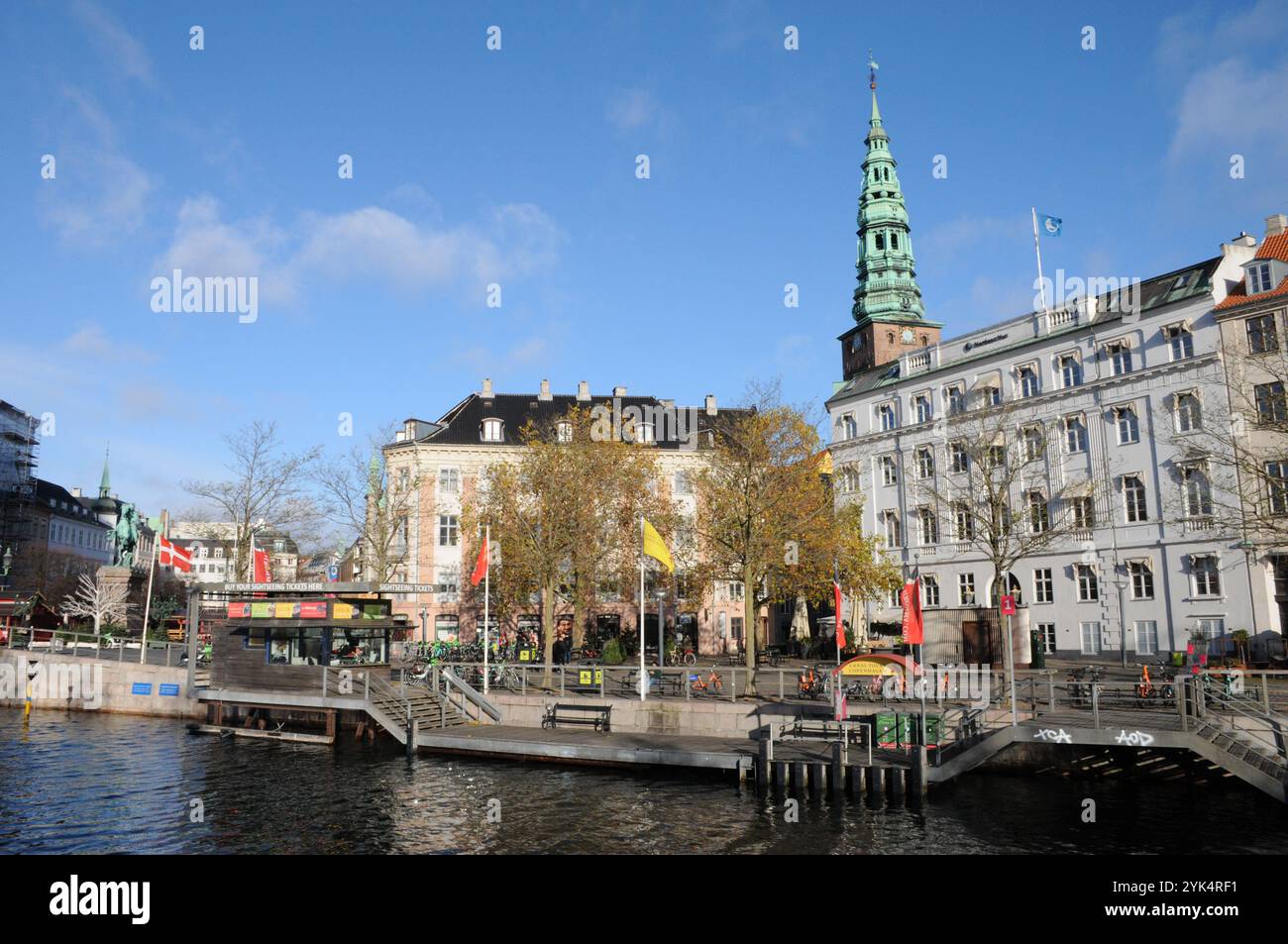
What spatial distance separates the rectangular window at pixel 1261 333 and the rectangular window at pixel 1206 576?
1034cm

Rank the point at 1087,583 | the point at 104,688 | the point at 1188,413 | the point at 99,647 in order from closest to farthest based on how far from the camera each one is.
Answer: the point at 104,688 → the point at 1188,413 → the point at 99,647 → the point at 1087,583

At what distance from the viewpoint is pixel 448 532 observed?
210 ft

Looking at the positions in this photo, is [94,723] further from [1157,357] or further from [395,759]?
[1157,357]

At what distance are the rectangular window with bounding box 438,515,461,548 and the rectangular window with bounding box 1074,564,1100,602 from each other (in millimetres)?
40295

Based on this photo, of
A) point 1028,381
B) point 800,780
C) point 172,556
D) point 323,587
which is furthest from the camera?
point 1028,381

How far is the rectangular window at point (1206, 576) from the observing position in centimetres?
4372

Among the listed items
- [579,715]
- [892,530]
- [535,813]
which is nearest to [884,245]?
[892,530]

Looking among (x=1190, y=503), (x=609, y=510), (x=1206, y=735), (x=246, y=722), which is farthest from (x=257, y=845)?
(x=1190, y=503)

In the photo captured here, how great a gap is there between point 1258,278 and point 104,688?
2327 inches

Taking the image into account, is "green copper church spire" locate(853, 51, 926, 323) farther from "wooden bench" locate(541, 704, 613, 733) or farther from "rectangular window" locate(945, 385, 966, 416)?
"wooden bench" locate(541, 704, 613, 733)

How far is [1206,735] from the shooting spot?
882 inches

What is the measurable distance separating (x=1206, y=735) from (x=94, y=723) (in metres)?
41.7

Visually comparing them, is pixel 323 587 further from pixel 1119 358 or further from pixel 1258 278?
pixel 1258 278

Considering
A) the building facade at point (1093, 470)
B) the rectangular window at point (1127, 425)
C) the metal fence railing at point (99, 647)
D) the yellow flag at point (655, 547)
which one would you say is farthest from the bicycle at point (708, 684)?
the rectangular window at point (1127, 425)
